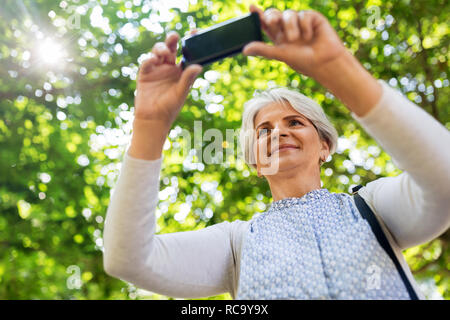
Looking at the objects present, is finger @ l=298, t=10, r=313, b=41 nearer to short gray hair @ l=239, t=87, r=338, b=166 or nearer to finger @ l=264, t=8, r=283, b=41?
finger @ l=264, t=8, r=283, b=41

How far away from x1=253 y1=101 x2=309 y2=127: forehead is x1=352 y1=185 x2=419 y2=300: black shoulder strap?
18.4 inches

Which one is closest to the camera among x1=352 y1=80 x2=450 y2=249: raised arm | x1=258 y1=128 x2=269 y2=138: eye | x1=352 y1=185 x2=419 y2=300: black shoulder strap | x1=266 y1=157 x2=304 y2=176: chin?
x1=352 y1=80 x2=450 y2=249: raised arm

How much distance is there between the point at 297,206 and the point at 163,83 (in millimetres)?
653

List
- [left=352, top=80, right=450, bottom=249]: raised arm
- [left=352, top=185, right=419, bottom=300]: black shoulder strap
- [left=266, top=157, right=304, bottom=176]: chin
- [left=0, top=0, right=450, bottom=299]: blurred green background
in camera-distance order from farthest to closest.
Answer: [left=0, top=0, right=450, bottom=299]: blurred green background
[left=266, top=157, right=304, bottom=176]: chin
[left=352, top=185, right=419, bottom=300]: black shoulder strap
[left=352, top=80, right=450, bottom=249]: raised arm

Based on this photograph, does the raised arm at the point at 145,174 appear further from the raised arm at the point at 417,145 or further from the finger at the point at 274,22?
the raised arm at the point at 417,145

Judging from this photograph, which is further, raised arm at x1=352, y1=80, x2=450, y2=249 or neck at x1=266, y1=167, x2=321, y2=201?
neck at x1=266, y1=167, x2=321, y2=201

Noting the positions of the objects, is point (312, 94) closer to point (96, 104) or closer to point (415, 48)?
point (415, 48)

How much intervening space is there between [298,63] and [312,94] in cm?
378

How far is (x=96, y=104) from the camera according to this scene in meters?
3.71

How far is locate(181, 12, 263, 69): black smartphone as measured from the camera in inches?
40.4

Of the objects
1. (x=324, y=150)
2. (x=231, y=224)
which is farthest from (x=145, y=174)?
(x=324, y=150)

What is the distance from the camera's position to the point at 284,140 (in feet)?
4.77

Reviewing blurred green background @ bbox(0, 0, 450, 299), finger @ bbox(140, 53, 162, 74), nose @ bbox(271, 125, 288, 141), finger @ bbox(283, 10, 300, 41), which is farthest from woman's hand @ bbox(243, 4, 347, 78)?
blurred green background @ bbox(0, 0, 450, 299)

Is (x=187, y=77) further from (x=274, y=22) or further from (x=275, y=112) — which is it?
(x=275, y=112)
